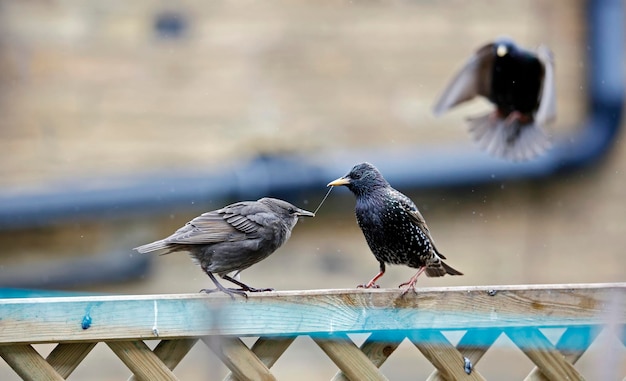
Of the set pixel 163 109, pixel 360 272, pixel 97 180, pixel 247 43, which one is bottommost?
pixel 360 272

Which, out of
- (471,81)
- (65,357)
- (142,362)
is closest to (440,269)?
(142,362)

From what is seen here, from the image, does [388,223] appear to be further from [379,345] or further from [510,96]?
[510,96]

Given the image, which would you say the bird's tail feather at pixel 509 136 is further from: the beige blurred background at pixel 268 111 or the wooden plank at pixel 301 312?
the wooden plank at pixel 301 312

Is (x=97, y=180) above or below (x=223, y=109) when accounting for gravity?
below

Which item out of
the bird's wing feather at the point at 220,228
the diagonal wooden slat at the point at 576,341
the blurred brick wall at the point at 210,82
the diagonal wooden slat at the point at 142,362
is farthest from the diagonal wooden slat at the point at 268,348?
the blurred brick wall at the point at 210,82

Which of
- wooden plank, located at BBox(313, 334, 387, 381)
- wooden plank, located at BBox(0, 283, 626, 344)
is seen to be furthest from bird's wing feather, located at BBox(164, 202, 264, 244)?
wooden plank, located at BBox(313, 334, 387, 381)

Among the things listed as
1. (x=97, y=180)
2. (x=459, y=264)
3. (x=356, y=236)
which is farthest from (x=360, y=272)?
(x=97, y=180)

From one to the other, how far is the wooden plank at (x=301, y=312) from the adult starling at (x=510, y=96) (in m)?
2.76

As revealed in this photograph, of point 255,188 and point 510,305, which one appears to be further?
point 255,188

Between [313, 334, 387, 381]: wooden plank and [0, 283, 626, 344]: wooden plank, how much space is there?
34 mm

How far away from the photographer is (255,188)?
6797 millimetres

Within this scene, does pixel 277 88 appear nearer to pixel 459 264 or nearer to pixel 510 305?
pixel 459 264

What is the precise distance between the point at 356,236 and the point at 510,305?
414 cm

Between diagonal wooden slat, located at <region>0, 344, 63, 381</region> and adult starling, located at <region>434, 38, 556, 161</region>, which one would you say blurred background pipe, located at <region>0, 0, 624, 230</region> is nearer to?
adult starling, located at <region>434, 38, 556, 161</region>
